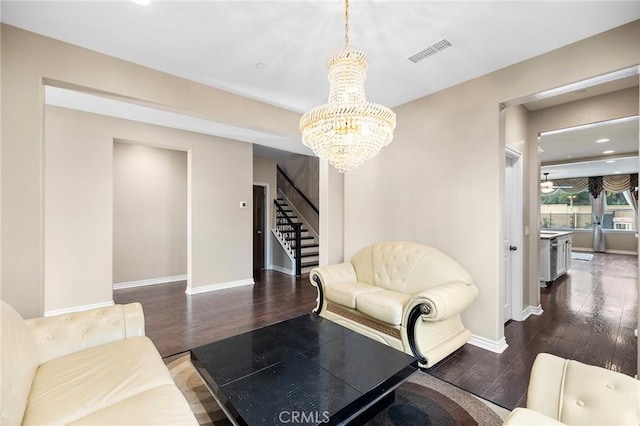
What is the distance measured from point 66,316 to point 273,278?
4.36 m

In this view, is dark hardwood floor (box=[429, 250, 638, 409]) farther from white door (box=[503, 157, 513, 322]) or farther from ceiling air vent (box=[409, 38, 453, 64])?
ceiling air vent (box=[409, 38, 453, 64])

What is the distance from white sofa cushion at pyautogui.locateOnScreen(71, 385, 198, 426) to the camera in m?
1.24

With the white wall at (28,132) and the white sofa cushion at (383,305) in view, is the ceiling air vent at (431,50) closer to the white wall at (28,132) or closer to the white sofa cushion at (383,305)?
the white sofa cushion at (383,305)

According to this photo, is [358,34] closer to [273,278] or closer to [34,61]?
[34,61]

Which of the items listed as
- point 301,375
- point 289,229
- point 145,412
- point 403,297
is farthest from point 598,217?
point 145,412

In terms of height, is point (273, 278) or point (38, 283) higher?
point (38, 283)

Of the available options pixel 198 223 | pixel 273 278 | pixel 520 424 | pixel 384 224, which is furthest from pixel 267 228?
pixel 520 424

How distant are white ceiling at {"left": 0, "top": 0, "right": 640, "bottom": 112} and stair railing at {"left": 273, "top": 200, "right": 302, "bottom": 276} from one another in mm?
3982

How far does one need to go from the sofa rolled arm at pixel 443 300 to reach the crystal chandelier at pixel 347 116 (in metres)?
1.38

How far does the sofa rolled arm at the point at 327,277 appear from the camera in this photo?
353cm

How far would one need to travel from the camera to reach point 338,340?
2.22 meters

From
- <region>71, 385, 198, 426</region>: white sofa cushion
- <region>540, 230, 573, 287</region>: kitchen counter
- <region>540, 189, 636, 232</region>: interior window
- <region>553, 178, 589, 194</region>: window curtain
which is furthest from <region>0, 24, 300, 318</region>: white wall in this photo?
<region>553, 178, 589, 194</region>: window curtain

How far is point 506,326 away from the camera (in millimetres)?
3498

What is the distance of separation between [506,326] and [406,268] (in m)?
1.54
